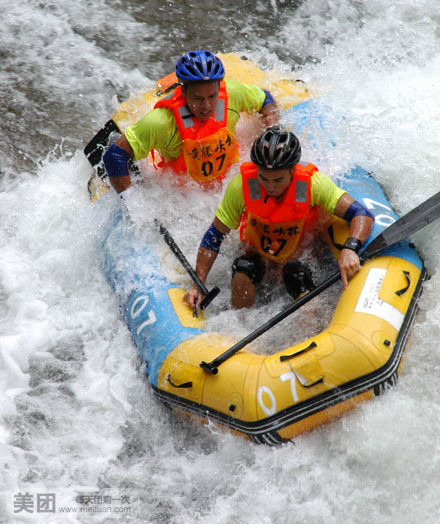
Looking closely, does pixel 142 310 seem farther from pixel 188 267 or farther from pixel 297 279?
pixel 297 279

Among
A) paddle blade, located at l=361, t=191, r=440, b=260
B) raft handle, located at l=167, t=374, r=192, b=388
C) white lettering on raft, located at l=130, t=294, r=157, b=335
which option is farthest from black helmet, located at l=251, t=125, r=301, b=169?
raft handle, located at l=167, t=374, r=192, b=388

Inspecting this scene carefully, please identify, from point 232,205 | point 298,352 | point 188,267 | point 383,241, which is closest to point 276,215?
point 232,205

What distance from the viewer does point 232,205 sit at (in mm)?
3945

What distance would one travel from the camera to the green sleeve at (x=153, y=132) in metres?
4.41

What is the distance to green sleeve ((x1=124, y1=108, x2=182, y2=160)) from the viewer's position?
14.5 feet

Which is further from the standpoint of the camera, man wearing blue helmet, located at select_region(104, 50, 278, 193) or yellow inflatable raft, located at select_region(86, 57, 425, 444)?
man wearing blue helmet, located at select_region(104, 50, 278, 193)

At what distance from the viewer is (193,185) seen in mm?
4762

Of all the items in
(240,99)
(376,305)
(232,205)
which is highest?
(376,305)

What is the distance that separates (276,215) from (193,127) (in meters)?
1.03

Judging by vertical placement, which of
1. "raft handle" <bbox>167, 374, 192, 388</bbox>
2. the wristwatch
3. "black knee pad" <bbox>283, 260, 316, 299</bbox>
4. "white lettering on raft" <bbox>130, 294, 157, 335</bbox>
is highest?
the wristwatch

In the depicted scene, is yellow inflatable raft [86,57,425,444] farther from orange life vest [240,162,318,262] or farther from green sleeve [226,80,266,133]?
green sleeve [226,80,266,133]

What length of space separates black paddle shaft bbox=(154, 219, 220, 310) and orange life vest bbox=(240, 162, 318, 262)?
437mm

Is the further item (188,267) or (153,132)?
(153,132)

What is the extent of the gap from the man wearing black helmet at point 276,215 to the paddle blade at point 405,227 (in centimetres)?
8
